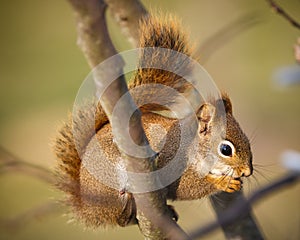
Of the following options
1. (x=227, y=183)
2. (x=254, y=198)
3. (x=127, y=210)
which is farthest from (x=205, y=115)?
(x=254, y=198)

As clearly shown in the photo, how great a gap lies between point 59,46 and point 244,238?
4525 millimetres

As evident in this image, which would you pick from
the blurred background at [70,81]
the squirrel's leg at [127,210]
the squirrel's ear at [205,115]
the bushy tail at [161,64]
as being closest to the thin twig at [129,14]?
the bushy tail at [161,64]

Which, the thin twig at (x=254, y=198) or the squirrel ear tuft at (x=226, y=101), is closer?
the thin twig at (x=254, y=198)

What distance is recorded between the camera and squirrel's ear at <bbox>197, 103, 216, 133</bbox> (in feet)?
4.36

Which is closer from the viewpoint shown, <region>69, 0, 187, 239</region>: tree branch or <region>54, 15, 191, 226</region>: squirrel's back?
<region>69, 0, 187, 239</region>: tree branch

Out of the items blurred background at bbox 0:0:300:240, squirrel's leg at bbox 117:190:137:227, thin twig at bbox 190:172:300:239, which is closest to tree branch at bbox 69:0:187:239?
→ thin twig at bbox 190:172:300:239

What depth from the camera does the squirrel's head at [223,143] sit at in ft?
4.30

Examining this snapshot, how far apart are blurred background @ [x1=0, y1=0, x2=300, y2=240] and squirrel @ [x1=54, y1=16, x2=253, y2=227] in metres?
1.46

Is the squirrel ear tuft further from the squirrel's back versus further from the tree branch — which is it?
the tree branch

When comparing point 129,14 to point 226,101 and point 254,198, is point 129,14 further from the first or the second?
point 254,198

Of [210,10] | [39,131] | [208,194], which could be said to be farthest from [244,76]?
[208,194]

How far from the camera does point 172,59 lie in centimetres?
131

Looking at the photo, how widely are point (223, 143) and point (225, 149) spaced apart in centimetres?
2

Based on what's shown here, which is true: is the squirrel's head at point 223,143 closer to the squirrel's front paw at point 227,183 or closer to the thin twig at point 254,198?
the squirrel's front paw at point 227,183
